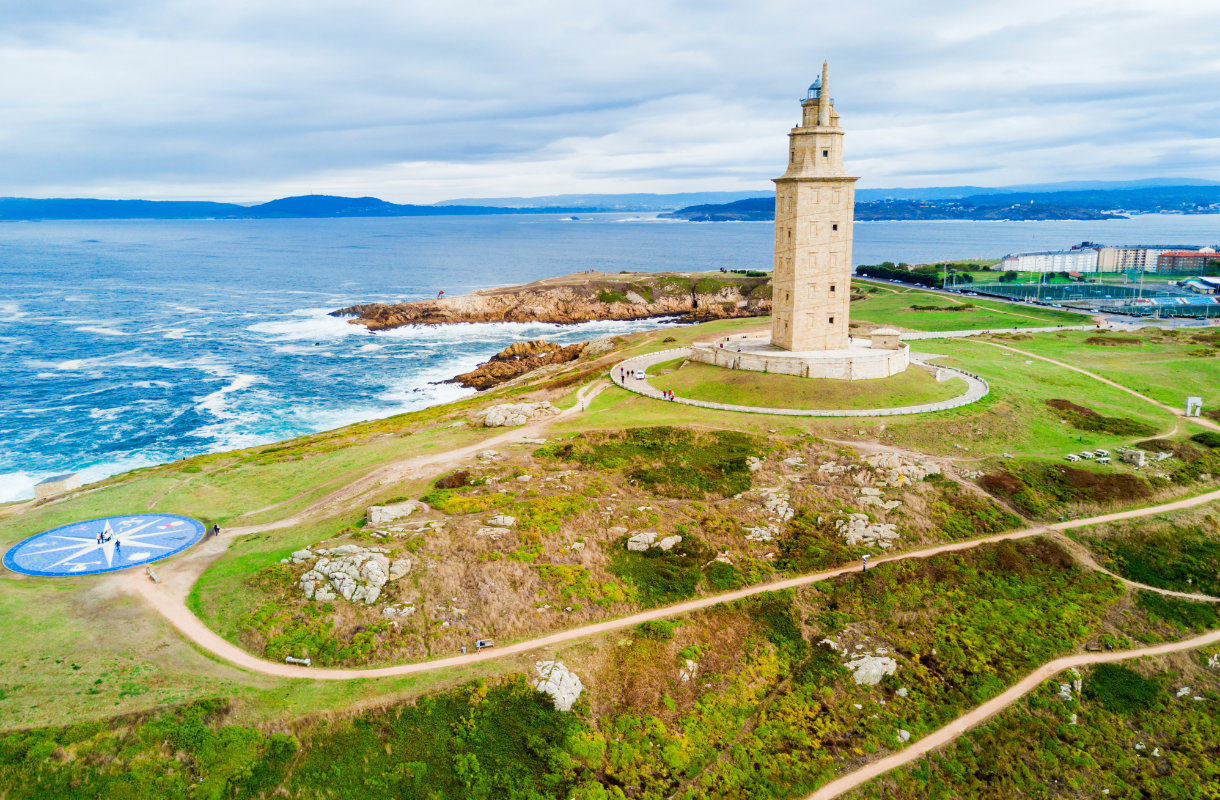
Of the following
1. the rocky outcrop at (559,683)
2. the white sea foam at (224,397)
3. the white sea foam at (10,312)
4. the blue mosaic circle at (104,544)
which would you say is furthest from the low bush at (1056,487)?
the white sea foam at (10,312)

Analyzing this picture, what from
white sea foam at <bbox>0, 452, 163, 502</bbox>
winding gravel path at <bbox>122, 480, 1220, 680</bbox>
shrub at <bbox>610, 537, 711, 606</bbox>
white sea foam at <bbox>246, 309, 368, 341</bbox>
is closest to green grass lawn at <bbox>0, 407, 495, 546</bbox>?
winding gravel path at <bbox>122, 480, 1220, 680</bbox>

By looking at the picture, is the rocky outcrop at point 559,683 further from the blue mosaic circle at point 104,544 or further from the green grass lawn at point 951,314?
the green grass lawn at point 951,314

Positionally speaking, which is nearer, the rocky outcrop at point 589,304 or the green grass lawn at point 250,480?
the green grass lawn at point 250,480

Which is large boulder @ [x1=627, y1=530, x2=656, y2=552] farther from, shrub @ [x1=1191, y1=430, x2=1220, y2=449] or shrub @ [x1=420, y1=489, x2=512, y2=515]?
shrub @ [x1=1191, y1=430, x2=1220, y2=449]

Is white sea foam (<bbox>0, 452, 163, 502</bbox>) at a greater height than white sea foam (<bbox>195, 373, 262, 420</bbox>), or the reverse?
white sea foam (<bbox>195, 373, 262, 420</bbox>)

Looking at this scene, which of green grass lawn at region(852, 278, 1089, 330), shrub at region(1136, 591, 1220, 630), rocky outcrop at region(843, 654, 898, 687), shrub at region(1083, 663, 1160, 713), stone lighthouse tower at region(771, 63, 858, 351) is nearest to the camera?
shrub at region(1083, 663, 1160, 713)

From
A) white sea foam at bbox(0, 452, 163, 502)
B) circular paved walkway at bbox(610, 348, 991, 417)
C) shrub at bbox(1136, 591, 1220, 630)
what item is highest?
circular paved walkway at bbox(610, 348, 991, 417)

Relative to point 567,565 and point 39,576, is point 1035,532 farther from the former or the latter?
point 39,576
